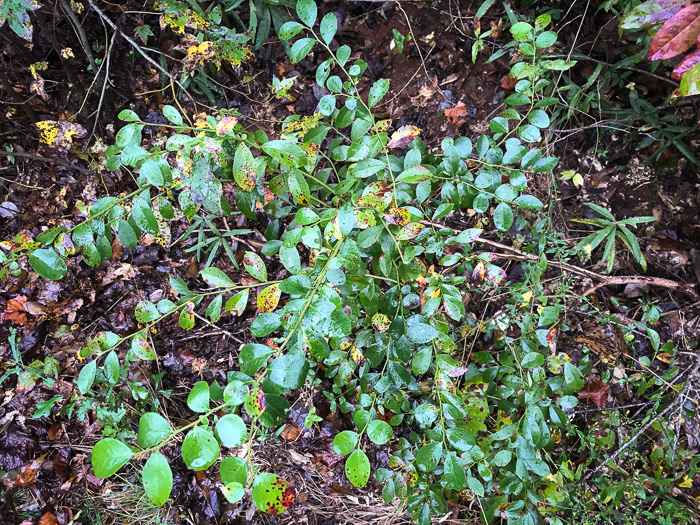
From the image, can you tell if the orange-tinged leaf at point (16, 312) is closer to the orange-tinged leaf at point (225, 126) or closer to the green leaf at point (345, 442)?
the orange-tinged leaf at point (225, 126)

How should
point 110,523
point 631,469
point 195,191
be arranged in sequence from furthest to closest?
point 110,523, point 631,469, point 195,191

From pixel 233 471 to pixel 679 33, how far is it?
50.5 inches

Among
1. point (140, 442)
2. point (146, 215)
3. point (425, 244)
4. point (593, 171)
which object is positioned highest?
point (146, 215)

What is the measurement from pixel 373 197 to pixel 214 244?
1.43 meters

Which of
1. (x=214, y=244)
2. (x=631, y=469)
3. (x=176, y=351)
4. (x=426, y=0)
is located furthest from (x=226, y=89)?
(x=631, y=469)

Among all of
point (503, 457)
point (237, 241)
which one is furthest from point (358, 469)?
point (237, 241)

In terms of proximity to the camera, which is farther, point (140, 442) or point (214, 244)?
point (214, 244)

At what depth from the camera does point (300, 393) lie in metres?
2.13

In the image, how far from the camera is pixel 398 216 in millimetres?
1031

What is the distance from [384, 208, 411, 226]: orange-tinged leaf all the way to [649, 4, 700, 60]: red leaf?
649 millimetres

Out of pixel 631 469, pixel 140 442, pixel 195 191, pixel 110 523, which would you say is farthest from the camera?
pixel 110 523

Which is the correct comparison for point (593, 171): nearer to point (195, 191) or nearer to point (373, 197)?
point (373, 197)

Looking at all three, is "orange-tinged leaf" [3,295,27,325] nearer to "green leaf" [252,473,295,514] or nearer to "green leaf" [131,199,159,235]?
"green leaf" [131,199,159,235]

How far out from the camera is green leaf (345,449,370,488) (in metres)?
0.79
